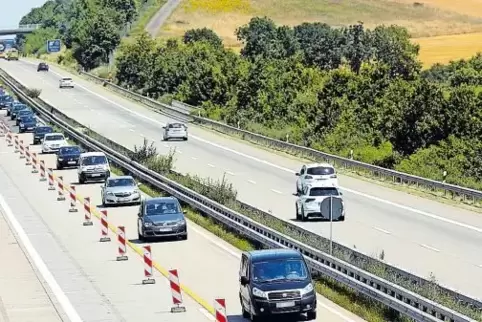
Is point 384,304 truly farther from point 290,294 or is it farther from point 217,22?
point 217,22

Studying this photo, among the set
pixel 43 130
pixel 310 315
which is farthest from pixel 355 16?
pixel 310 315

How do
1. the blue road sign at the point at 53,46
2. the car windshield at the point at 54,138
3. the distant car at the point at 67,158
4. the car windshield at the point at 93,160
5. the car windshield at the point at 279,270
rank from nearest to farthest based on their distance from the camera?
the car windshield at the point at 279,270, the car windshield at the point at 93,160, the distant car at the point at 67,158, the car windshield at the point at 54,138, the blue road sign at the point at 53,46

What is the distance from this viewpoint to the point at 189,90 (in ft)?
349

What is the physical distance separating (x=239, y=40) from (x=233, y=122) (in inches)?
3329

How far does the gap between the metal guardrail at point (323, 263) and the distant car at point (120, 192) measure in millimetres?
1341

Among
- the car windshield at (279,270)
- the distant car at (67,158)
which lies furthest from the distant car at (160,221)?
the distant car at (67,158)

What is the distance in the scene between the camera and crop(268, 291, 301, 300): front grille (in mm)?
21281

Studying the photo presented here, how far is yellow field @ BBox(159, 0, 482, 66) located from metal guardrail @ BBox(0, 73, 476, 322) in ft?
402

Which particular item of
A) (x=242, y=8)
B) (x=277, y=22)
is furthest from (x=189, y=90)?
(x=242, y=8)

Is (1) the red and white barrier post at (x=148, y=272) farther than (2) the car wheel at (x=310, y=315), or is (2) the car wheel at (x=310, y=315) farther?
(1) the red and white barrier post at (x=148, y=272)

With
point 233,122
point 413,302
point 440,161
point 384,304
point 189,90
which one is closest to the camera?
point 413,302

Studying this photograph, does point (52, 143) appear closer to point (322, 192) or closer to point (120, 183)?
point (120, 183)

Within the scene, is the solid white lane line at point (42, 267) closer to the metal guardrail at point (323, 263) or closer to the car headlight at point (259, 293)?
the car headlight at point (259, 293)

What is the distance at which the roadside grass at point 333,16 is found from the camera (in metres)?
177
